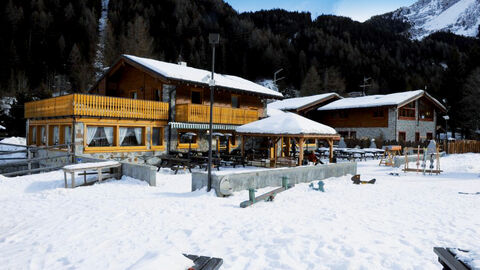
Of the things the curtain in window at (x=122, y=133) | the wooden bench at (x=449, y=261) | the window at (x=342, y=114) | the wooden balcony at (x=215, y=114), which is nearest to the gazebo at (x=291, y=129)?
the wooden balcony at (x=215, y=114)

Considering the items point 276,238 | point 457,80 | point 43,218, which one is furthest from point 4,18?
point 457,80

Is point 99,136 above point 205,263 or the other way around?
above

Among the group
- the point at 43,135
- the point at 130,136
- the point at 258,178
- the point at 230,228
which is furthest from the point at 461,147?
the point at 43,135

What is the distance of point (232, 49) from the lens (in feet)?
272

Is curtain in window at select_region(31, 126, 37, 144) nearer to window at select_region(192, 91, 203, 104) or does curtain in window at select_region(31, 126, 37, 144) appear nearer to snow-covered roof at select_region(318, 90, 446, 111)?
window at select_region(192, 91, 203, 104)

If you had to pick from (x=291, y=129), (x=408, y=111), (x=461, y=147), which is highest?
(x=408, y=111)

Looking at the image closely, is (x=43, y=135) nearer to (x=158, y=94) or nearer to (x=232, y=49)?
(x=158, y=94)

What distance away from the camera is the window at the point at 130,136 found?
53.1 ft

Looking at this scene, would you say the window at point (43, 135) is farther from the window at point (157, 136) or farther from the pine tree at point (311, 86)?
the pine tree at point (311, 86)

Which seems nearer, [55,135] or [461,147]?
[55,135]

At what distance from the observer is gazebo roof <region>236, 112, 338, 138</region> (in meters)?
14.8

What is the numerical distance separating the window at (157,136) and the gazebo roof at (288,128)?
4.75m

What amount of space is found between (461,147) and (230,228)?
93.4 ft

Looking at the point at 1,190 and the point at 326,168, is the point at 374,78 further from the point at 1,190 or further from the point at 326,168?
the point at 1,190
